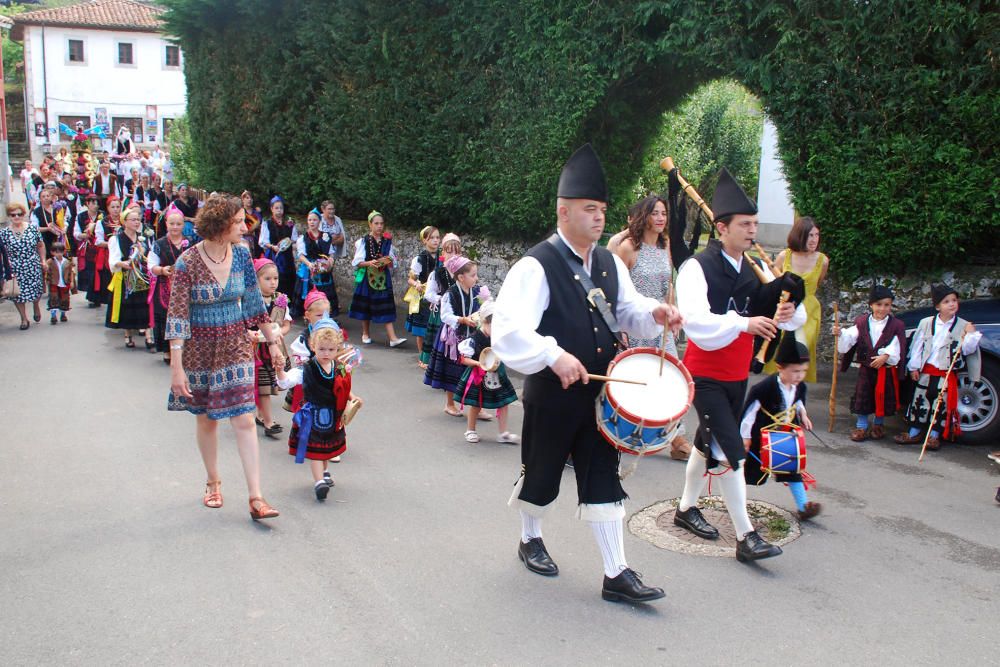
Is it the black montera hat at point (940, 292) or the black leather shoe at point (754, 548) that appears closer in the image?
the black leather shoe at point (754, 548)

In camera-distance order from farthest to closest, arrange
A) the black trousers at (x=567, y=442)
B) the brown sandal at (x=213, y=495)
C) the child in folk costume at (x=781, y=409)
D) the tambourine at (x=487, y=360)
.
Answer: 1. the tambourine at (x=487, y=360)
2. the brown sandal at (x=213, y=495)
3. the child in folk costume at (x=781, y=409)
4. the black trousers at (x=567, y=442)

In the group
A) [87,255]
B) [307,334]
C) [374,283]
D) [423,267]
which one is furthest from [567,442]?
[87,255]

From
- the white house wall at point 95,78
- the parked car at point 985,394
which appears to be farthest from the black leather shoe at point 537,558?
the white house wall at point 95,78

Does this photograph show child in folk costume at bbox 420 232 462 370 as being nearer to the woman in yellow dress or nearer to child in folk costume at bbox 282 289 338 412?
child in folk costume at bbox 282 289 338 412

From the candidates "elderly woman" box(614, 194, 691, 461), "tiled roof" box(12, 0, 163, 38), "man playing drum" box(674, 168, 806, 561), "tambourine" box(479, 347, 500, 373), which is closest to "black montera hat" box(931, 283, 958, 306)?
"elderly woman" box(614, 194, 691, 461)

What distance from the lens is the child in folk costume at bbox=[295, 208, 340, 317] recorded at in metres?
12.3

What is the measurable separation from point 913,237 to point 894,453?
8.59ft

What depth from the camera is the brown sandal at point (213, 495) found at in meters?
5.75

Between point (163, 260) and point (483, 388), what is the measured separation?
12.5 feet

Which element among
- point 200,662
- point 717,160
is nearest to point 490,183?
point 200,662

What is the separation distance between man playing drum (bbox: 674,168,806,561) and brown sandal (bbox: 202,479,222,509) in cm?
305

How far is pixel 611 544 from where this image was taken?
14.5 ft

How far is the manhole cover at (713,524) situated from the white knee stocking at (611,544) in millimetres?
831

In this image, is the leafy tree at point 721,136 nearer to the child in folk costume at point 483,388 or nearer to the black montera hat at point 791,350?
the child in folk costume at point 483,388
